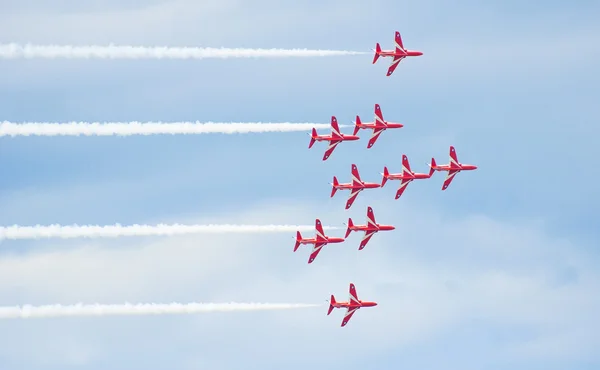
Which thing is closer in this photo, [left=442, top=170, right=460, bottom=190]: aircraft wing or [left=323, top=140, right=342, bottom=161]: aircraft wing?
[left=323, top=140, right=342, bottom=161]: aircraft wing

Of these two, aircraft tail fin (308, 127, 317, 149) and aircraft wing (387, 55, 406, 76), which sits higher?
aircraft wing (387, 55, 406, 76)

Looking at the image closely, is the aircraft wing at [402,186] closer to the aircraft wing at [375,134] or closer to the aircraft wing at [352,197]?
the aircraft wing at [352,197]

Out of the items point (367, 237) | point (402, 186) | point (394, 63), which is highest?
point (394, 63)

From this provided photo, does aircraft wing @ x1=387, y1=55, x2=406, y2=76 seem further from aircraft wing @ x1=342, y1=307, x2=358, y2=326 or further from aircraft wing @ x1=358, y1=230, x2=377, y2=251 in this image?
aircraft wing @ x1=342, y1=307, x2=358, y2=326

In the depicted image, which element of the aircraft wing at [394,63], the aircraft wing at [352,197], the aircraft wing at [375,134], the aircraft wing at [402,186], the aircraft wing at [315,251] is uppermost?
the aircraft wing at [394,63]

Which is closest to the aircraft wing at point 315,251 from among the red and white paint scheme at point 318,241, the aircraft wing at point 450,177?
the red and white paint scheme at point 318,241

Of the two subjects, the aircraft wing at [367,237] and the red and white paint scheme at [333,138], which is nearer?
the red and white paint scheme at [333,138]

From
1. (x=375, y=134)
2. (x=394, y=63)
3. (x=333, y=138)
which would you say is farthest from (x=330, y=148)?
(x=394, y=63)

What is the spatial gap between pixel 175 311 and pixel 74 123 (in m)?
17.3

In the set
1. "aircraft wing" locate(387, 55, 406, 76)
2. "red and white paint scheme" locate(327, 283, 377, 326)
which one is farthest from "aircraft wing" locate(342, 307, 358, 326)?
"aircraft wing" locate(387, 55, 406, 76)

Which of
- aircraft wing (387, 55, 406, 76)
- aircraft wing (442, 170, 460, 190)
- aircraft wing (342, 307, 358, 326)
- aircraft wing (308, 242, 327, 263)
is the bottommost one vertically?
aircraft wing (342, 307, 358, 326)

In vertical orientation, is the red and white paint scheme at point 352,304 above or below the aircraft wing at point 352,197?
below

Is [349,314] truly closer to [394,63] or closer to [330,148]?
[330,148]

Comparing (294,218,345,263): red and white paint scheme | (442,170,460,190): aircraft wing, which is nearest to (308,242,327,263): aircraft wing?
(294,218,345,263): red and white paint scheme
